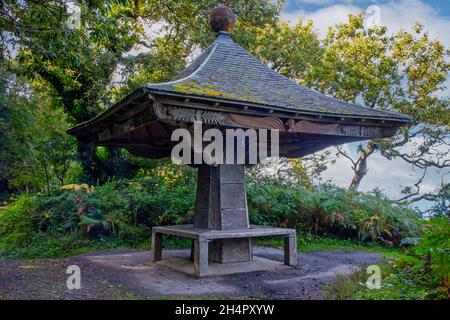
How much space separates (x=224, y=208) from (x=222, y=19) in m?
3.61

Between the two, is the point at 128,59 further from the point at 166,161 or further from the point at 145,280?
the point at 145,280

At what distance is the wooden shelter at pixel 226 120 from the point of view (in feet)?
18.4

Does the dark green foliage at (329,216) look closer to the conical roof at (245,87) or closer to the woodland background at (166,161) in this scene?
the woodland background at (166,161)

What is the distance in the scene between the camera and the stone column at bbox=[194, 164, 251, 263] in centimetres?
689

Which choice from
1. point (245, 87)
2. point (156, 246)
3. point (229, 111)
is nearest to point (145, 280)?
point (156, 246)

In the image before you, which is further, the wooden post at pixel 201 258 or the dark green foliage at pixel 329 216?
the dark green foliage at pixel 329 216

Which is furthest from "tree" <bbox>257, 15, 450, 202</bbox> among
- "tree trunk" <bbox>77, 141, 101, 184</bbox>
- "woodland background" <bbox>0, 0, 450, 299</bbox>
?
"tree trunk" <bbox>77, 141, 101, 184</bbox>

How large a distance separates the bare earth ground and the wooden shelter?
0.49 meters

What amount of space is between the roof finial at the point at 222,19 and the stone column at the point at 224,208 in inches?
110

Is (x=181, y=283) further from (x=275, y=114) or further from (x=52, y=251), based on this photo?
(x=52, y=251)

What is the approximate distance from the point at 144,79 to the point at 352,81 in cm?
857

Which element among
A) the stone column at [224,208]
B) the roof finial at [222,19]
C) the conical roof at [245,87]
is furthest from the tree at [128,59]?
the stone column at [224,208]

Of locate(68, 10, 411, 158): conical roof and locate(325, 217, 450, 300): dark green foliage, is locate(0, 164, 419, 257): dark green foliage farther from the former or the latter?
locate(325, 217, 450, 300): dark green foliage

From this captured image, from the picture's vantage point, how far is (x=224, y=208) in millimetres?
6879
